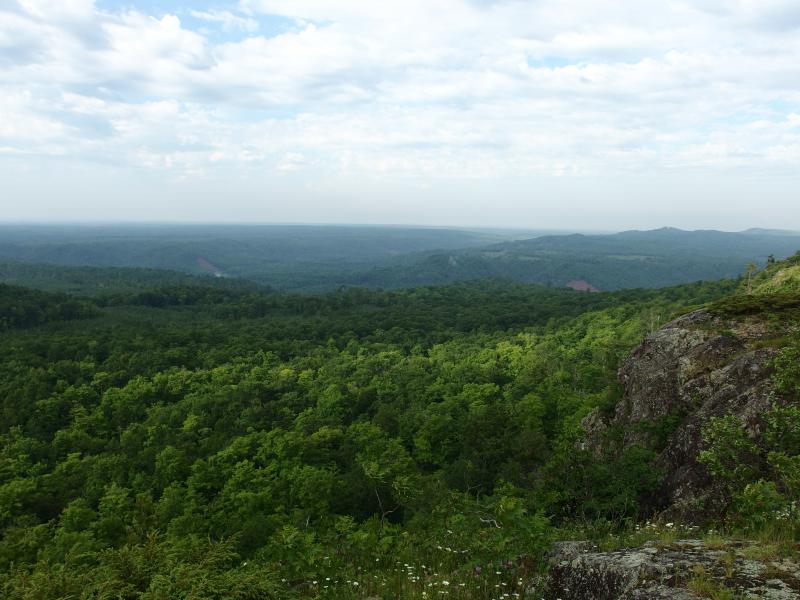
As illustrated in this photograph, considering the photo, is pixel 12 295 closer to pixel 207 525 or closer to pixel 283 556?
pixel 207 525

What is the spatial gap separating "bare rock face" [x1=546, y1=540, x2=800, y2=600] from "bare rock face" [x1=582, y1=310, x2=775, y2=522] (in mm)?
6295

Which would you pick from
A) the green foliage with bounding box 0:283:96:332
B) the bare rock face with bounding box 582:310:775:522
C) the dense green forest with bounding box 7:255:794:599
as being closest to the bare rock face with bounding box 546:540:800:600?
the dense green forest with bounding box 7:255:794:599

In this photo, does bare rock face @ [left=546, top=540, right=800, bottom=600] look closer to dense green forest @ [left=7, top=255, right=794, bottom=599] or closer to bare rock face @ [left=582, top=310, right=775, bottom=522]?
dense green forest @ [left=7, top=255, right=794, bottom=599]

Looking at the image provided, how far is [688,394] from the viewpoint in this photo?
2091 centimetres

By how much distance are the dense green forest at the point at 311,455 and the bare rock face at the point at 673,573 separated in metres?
1.12

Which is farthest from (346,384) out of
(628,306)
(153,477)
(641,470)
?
(628,306)

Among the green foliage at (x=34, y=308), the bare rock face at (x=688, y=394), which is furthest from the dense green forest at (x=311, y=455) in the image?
the green foliage at (x=34, y=308)

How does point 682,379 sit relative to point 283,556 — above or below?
above

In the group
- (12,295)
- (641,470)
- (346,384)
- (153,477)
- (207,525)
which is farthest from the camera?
(12,295)

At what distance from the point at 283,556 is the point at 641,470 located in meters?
11.6

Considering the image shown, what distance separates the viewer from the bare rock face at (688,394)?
1502 cm

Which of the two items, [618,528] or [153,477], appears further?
[153,477]

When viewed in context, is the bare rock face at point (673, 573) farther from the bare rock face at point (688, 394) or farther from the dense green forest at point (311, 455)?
the bare rock face at point (688, 394)

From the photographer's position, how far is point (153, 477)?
135 ft
